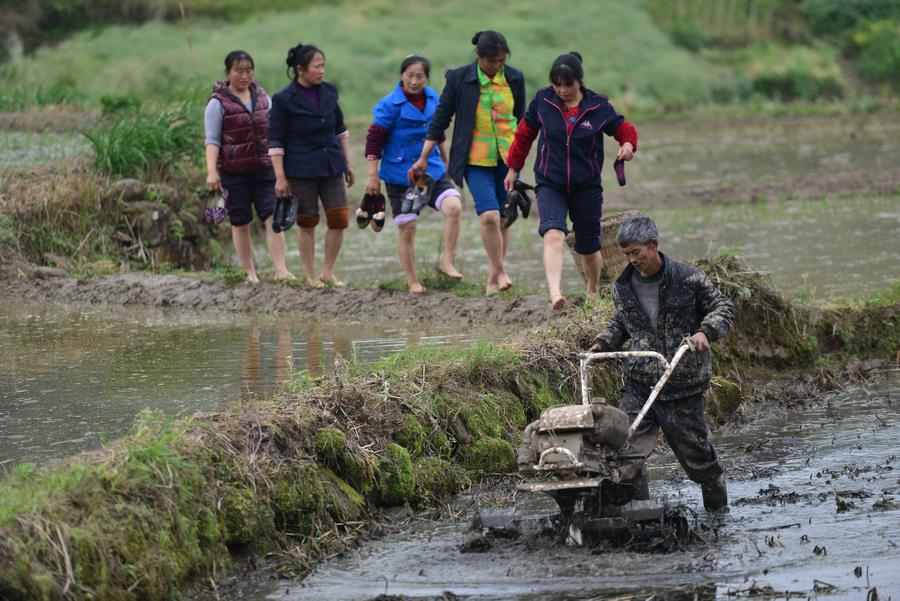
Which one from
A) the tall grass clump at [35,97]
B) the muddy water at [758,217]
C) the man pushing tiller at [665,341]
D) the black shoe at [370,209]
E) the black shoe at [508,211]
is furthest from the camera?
the tall grass clump at [35,97]

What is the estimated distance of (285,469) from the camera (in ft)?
21.6

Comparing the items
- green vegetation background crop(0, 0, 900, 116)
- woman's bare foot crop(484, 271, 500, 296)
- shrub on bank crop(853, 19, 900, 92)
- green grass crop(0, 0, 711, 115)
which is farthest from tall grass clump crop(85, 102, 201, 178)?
shrub on bank crop(853, 19, 900, 92)

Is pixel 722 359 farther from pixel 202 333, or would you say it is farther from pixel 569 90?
pixel 202 333

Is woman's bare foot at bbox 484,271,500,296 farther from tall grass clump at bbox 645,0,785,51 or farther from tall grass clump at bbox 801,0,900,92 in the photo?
tall grass clump at bbox 645,0,785,51

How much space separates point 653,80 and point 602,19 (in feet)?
16.3

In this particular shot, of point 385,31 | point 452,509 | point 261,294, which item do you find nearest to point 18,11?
point 385,31

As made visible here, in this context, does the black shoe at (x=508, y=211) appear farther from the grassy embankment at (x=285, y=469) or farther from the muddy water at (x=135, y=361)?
the grassy embankment at (x=285, y=469)

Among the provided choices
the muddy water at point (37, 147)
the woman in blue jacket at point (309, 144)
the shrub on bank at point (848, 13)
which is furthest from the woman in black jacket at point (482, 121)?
the shrub on bank at point (848, 13)

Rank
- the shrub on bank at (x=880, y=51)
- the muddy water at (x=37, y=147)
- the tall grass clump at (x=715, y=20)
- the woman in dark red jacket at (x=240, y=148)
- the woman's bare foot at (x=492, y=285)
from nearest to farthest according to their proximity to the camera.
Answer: the woman's bare foot at (x=492, y=285) < the woman in dark red jacket at (x=240, y=148) < the muddy water at (x=37, y=147) < the shrub on bank at (x=880, y=51) < the tall grass clump at (x=715, y=20)

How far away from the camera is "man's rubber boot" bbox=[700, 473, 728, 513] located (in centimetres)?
706

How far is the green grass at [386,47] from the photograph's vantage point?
32781mm

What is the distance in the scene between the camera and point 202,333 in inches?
419

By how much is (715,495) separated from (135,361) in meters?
4.27

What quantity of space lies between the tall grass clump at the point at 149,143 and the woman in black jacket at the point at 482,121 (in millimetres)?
4816
